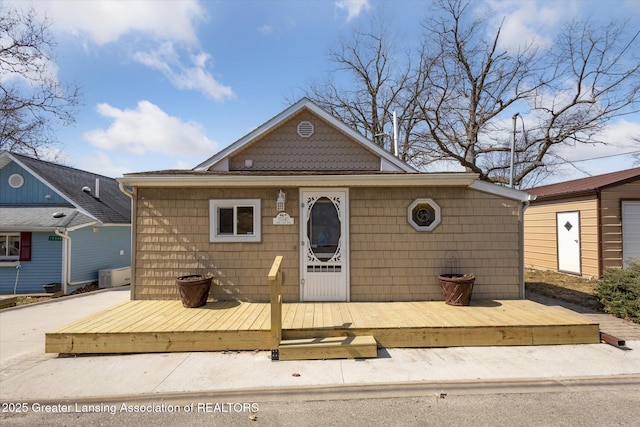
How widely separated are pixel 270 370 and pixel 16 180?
13.5 meters

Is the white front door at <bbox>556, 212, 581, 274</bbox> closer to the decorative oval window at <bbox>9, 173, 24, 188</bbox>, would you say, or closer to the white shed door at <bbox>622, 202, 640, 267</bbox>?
the white shed door at <bbox>622, 202, 640, 267</bbox>

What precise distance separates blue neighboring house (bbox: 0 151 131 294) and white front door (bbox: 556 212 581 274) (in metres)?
16.0

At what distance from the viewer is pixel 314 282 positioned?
5879 mm

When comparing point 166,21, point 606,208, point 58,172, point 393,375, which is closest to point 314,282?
point 393,375

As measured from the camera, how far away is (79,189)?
1278cm

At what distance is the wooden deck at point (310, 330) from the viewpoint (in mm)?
4285

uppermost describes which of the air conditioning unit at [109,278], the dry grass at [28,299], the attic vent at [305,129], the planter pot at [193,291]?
the attic vent at [305,129]

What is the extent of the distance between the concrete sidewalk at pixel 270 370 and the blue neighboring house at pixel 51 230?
6.86 metres

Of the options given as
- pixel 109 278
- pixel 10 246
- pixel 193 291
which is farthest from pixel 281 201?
pixel 10 246

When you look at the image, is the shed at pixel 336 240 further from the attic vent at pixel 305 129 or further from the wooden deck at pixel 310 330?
the attic vent at pixel 305 129

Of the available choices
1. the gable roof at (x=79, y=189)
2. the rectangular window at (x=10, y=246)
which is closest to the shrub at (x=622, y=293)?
the gable roof at (x=79, y=189)

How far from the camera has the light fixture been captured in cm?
583

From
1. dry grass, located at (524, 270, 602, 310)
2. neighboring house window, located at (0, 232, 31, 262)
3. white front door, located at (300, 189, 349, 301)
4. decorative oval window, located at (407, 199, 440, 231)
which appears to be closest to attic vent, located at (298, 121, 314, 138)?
white front door, located at (300, 189, 349, 301)

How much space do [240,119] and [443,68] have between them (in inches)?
503
